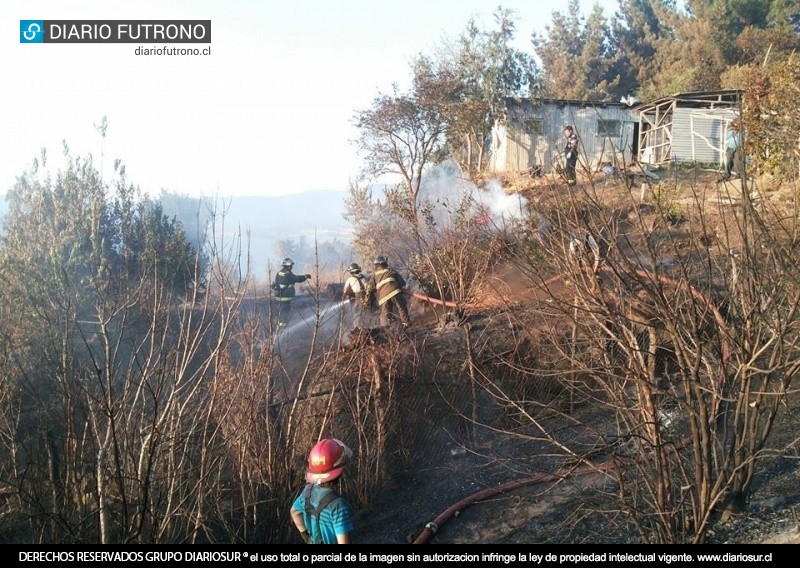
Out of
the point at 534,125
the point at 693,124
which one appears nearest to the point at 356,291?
the point at 693,124

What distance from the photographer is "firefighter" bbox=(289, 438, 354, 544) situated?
157 inches

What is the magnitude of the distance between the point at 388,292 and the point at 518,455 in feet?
13.0

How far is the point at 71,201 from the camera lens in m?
17.9

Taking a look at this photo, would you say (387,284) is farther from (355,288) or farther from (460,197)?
(460,197)

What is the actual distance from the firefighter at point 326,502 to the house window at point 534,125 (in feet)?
73.2

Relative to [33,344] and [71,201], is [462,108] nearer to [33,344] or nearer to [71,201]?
[71,201]

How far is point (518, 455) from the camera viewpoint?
8477 mm

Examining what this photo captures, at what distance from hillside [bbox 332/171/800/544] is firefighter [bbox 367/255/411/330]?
0.55 meters

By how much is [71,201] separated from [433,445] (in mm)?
13606

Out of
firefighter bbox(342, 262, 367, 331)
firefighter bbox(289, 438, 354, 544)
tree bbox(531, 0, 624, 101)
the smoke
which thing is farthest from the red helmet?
tree bbox(531, 0, 624, 101)

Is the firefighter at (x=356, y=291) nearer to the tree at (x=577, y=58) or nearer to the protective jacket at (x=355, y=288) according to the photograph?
the protective jacket at (x=355, y=288)

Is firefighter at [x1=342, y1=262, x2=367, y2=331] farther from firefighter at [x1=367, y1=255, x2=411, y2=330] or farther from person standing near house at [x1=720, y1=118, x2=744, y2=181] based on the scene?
person standing near house at [x1=720, y1=118, x2=744, y2=181]

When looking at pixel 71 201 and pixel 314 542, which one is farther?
pixel 71 201
